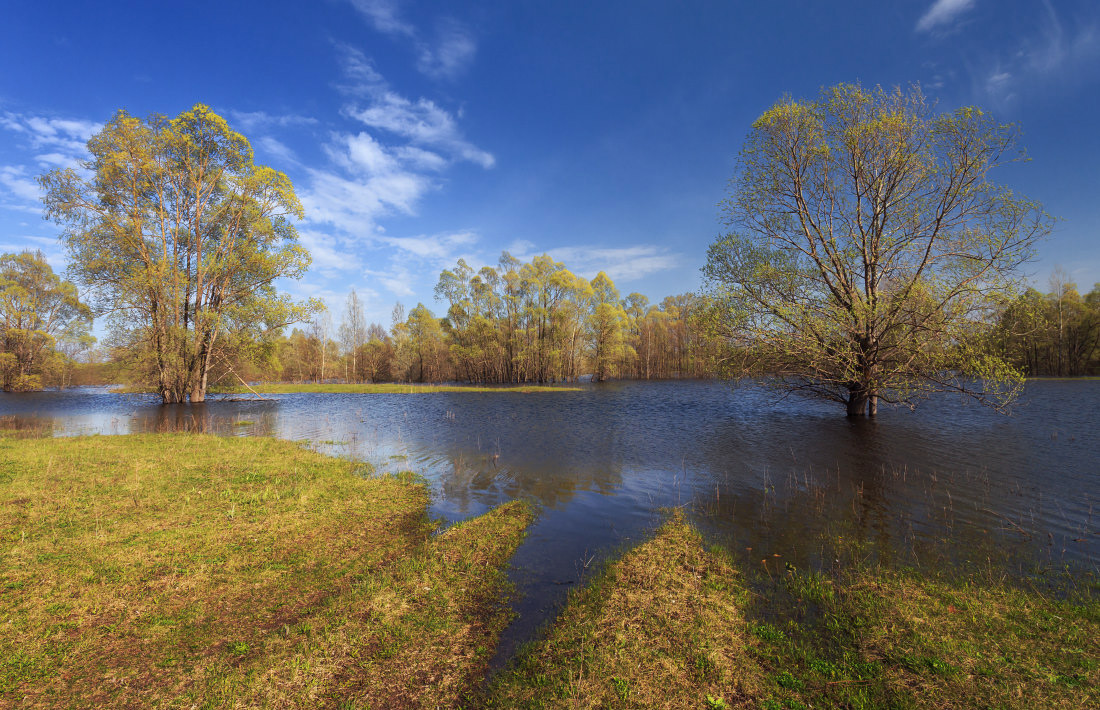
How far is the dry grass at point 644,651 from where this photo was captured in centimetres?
434

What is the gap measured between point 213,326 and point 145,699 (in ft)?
123

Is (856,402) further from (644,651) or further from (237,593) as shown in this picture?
(237,593)

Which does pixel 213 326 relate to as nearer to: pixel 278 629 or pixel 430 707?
pixel 278 629

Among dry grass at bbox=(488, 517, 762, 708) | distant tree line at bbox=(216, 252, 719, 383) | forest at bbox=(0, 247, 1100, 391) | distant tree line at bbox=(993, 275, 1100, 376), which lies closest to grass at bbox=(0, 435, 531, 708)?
dry grass at bbox=(488, 517, 762, 708)

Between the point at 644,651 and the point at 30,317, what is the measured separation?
7352 cm

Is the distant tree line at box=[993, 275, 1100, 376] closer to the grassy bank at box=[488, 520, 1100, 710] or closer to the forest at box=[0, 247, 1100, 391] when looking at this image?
the forest at box=[0, 247, 1100, 391]

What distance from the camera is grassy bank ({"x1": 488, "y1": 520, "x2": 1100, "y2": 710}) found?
4.26 m

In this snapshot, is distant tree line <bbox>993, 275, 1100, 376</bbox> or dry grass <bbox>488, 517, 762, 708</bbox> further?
distant tree line <bbox>993, 275, 1100, 376</bbox>

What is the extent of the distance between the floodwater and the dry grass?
657 millimetres

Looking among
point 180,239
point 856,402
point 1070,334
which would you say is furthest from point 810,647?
point 1070,334

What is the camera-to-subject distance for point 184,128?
3077 centimetres

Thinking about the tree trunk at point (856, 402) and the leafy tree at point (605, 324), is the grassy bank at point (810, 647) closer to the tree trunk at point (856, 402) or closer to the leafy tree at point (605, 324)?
the tree trunk at point (856, 402)

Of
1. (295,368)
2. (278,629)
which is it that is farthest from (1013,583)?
(295,368)

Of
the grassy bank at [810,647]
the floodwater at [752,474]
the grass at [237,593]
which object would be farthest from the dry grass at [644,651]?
the grass at [237,593]
